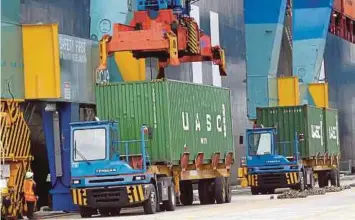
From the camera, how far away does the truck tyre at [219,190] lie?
110 ft

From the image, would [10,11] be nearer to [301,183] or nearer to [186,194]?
[186,194]

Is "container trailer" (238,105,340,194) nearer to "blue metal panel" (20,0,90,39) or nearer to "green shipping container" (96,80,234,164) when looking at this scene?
"blue metal panel" (20,0,90,39)

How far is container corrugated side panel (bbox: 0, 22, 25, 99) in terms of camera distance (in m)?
27.9

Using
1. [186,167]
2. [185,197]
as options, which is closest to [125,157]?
[186,167]

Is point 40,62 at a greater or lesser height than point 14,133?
greater

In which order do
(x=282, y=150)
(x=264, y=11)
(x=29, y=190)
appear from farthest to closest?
(x=264, y=11) → (x=282, y=150) → (x=29, y=190)

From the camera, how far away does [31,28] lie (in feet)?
94.5

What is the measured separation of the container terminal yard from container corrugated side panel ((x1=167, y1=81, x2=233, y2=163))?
33 millimetres

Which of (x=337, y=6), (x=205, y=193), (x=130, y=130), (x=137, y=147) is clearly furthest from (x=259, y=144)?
(x=337, y=6)

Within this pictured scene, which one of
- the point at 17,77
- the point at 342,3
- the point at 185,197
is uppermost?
the point at 342,3

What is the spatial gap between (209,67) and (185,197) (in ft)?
56.6

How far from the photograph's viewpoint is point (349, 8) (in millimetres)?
76500

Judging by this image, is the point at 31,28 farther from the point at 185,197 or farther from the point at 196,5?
the point at 196,5

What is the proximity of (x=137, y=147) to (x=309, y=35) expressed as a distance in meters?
34.5
